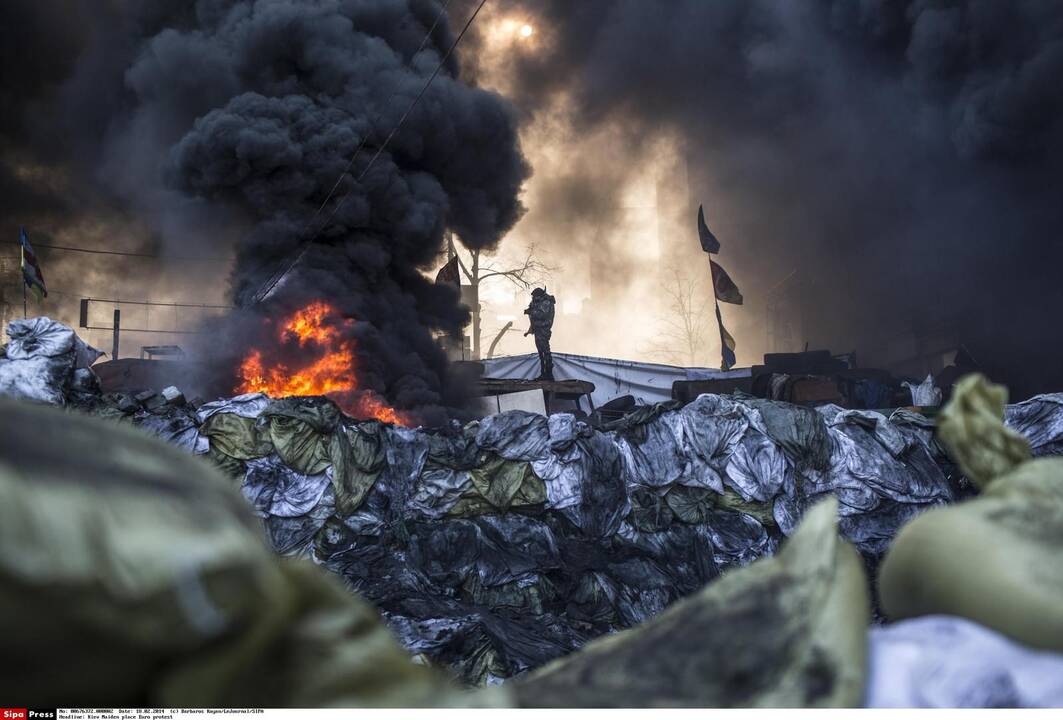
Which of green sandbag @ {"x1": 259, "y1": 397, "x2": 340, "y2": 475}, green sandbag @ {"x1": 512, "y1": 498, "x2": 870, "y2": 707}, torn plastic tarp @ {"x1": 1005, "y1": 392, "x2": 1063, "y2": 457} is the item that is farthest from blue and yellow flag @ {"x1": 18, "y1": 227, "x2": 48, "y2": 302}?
torn plastic tarp @ {"x1": 1005, "y1": 392, "x2": 1063, "y2": 457}

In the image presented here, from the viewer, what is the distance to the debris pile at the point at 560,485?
5578 millimetres

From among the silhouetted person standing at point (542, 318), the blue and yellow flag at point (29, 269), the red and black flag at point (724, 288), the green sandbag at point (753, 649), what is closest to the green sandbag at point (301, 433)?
the green sandbag at point (753, 649)

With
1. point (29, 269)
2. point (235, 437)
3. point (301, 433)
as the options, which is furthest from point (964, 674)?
point (29, 269)

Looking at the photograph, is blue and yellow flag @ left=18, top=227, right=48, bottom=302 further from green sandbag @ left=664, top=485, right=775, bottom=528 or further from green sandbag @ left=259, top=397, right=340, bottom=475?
green sandbag @ left=664, top=485, right=775, bottom=528

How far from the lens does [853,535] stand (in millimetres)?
6207

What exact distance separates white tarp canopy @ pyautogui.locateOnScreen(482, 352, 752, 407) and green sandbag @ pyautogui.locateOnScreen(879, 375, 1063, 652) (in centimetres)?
1484

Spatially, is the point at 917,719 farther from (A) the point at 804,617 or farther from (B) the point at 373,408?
(B) the point at 373,408

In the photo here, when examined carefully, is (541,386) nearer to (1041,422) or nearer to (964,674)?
(1041,422)

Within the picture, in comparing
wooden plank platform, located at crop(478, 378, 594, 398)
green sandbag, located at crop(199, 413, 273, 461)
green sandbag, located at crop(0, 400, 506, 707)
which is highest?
wooden plank platform, located at crop(478, 378, 594, 398)

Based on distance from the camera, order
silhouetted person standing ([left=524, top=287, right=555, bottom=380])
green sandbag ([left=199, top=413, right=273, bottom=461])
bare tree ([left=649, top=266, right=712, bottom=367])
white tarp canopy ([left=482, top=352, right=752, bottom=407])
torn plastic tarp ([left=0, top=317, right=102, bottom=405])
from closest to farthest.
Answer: torn plastic tarp ([left=0, top=317, right=102, bottom=405]) < green sandbag ([left=199, top=413, right=273, bottom=461]) < silhouetted person standing ([left=524, top=287, right=555, bottom=380]) < white tarp canopy ([left=482, top=352, right=752, bottom=407]) < bare tree ([left=649, top=266, right=712, bottom=367])

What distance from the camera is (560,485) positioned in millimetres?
6188

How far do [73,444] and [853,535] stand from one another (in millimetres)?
6830

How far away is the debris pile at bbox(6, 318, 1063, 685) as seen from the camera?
5578 millimetres

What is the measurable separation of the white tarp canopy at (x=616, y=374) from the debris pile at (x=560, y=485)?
9422 millimetres
